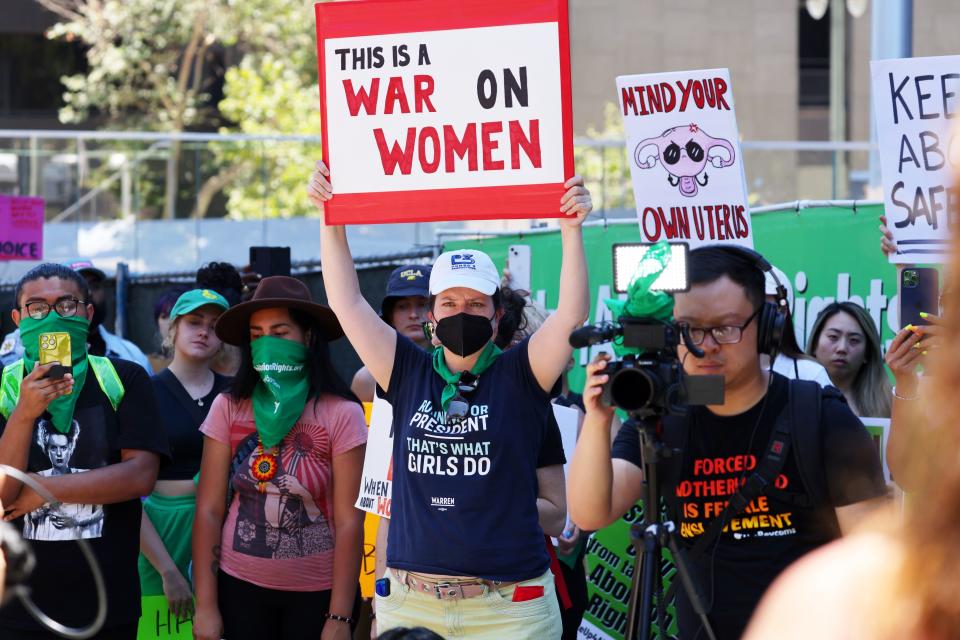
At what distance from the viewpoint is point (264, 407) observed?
5.04 meters

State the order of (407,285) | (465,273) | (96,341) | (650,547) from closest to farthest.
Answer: (650,547) → (465,273) → (407,285) → (96,341)

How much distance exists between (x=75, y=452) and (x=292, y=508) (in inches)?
32.1

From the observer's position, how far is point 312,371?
5188 millimetres

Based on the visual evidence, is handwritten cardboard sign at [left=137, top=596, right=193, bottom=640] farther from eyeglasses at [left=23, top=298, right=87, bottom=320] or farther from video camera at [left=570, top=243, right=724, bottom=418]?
video camera at [left=570, top=243, right=724, bottom=418]

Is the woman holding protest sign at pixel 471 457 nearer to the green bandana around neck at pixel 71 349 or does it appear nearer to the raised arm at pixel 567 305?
the raised arm at pixel 567 305

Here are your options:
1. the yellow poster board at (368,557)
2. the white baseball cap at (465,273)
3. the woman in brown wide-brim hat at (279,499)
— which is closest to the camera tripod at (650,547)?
the white baseball cap at (465,273)

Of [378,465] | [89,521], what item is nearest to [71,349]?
[89,521]

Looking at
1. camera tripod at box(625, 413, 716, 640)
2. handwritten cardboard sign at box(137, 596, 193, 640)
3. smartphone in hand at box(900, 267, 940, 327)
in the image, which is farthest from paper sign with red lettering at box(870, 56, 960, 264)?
handwritten cardboard sign at box(137, 596, 193, 640)

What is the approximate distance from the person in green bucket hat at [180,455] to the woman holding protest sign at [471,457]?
63.3 inches

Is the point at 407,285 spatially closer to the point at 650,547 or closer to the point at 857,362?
the point at 857,362

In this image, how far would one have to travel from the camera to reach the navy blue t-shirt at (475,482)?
3.95 meters

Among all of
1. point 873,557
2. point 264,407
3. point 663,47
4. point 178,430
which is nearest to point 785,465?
point 873,557

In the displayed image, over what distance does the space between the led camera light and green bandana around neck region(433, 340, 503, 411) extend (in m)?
1.00

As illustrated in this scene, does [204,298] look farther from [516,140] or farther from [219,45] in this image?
[219,45]
